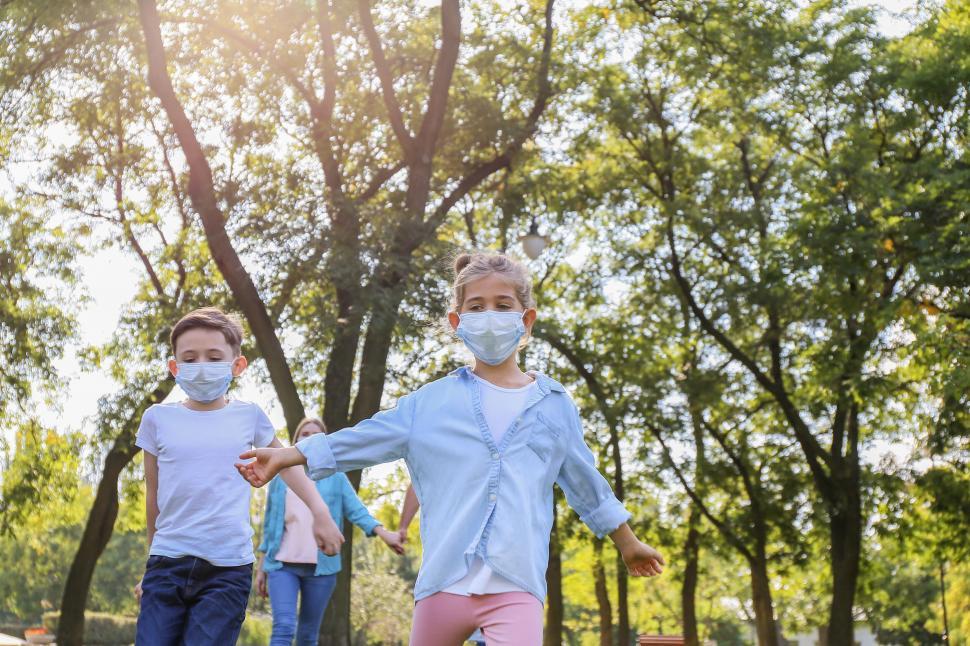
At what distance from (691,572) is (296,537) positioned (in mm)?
24869

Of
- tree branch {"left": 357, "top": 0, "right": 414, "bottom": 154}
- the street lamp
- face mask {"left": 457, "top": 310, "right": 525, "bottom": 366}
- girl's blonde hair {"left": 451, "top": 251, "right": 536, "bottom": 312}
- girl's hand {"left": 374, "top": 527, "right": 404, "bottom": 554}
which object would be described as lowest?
girl's hand {"left": 374, "top": 527, "right": 404, "bottom": 554}

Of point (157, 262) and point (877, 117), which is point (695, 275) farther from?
point (157, 262)

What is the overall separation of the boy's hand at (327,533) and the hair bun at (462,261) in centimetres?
137

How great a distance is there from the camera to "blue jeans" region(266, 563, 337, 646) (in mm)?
8641

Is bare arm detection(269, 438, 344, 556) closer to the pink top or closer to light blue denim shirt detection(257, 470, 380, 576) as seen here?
light blue denim shirt detection(257, 470, 380, 576)

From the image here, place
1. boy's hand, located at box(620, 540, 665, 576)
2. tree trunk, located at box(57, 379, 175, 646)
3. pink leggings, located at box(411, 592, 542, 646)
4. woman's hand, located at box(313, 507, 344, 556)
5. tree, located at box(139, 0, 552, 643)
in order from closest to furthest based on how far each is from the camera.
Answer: pink leggings, located at box(411, 592, 542, 646) < boy's hand, located at box(620, 540, 665, 576) < woman's hand, located at box(313, 507, 344, 556) < tree, located at box(139, 0, 552, 643) < tree trunk, located at box(57, 379, 175, 646)

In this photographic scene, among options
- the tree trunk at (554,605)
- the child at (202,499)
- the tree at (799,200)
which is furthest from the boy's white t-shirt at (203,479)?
the tree trunk at (554,605)

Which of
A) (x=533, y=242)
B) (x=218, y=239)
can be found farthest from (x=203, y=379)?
(x=533, y=242)

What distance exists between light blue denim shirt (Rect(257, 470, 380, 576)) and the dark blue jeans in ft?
10.8

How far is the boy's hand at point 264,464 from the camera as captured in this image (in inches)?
147

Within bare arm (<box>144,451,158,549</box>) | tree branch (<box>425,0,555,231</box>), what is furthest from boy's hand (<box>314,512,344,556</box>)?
tree branch (<box>425,0,555,231</box>)

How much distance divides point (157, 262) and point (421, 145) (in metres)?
8.48

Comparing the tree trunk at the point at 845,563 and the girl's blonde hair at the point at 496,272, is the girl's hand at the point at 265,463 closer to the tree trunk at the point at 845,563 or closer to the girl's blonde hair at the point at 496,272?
the girl's blonde hair at the point at 496,272

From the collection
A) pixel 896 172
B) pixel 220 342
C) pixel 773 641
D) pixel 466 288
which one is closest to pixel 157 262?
pixel 896 172
